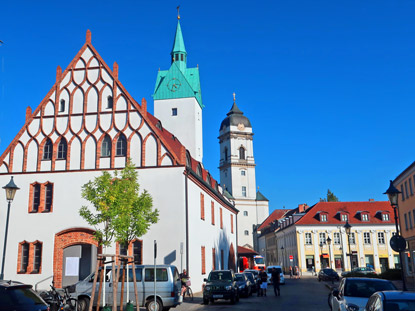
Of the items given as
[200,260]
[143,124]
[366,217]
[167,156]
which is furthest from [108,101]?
[366,217]

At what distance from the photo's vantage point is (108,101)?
99.1 feet

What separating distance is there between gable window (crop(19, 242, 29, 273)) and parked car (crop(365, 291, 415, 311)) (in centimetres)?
2537

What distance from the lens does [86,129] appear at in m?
29.7

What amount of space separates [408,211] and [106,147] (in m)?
32.4

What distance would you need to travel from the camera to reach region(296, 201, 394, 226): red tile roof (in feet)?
224

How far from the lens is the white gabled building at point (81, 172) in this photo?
91.6 feet

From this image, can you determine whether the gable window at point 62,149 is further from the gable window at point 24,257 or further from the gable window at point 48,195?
the gable window at point 24,257

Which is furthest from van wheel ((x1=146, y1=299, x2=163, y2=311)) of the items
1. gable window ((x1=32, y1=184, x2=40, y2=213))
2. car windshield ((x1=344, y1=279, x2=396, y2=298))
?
gable window ((x1=32, y1=184, x2=40, y2=213))

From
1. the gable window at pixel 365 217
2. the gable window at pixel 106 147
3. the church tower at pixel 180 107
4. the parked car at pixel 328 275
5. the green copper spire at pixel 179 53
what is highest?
the green copper spire at pixel 179 53

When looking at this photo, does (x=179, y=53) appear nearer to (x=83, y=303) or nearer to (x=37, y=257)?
(x=37, y=257)

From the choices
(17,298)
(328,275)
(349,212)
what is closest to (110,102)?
(17,298)

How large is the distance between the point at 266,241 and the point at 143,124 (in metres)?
81.0

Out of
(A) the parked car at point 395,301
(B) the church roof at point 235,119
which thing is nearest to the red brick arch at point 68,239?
(A) the parked car at point 395,301

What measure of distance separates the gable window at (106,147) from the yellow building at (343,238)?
44.1 meters
